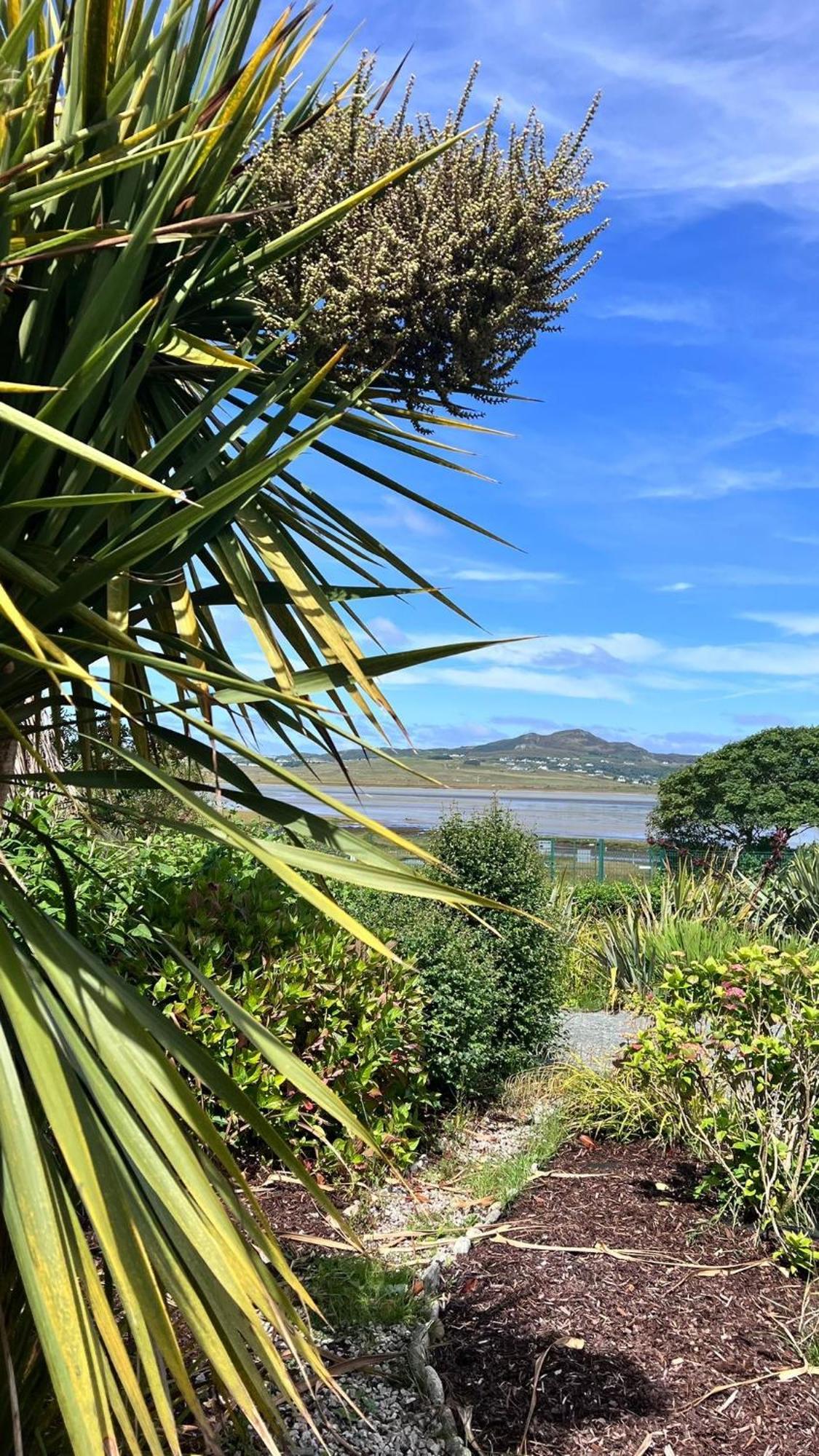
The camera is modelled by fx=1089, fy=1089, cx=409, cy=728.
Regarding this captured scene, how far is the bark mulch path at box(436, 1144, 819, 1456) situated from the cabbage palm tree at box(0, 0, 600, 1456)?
0.68 metres

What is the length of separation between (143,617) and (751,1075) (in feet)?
10.6

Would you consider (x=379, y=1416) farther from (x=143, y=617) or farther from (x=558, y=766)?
(x=558, y=766)

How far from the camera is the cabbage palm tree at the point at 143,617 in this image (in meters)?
1.70

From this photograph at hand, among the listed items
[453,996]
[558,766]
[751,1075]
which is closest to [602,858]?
[453,996]

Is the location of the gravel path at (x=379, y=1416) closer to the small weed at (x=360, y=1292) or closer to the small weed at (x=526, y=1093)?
the small weed at (x=360, y=1292)

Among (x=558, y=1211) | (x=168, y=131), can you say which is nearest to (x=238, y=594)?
(x=168, y=131)

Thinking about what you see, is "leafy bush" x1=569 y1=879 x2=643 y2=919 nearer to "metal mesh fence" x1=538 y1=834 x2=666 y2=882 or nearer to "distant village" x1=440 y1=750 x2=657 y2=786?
"metal mesh fence" x1=538 y1=834 x2=666 y2=882

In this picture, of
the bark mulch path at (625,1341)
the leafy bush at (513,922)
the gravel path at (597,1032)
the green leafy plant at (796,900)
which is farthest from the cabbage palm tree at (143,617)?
the green leafy plant at (796,900)

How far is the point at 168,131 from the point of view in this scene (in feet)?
9.09

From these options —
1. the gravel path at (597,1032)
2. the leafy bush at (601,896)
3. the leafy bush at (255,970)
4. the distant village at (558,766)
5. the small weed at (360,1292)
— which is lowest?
the gravel path at (597,1032)

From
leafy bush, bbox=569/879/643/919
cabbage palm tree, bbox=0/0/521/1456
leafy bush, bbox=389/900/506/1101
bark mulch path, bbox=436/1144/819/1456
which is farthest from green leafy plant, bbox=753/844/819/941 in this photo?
cabbage palm tree, bbox=0/0/521/1456

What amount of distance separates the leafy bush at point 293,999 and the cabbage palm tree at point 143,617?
4.04 ft

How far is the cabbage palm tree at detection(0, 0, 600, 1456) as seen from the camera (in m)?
1.70

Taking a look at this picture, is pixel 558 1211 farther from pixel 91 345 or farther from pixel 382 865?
pixel 91 345
